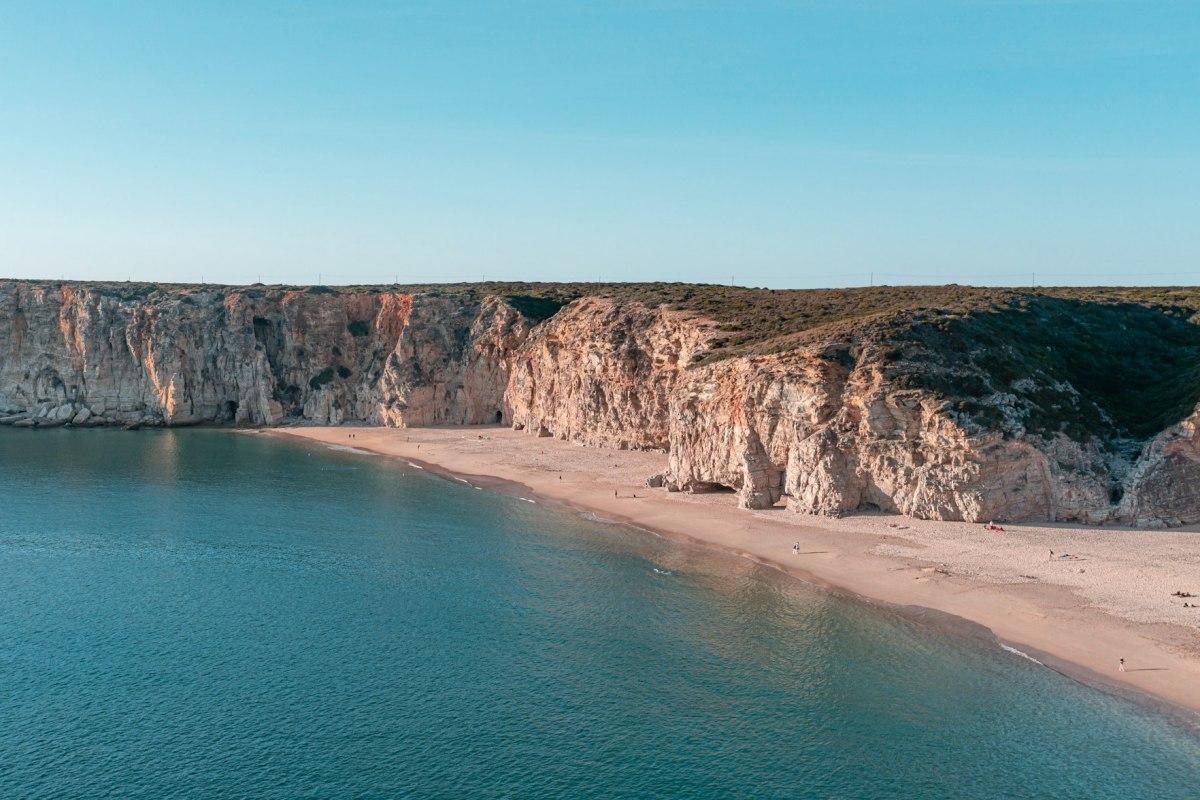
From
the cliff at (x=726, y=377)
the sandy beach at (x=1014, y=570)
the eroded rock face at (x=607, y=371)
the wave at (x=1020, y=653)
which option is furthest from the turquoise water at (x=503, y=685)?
the eroded rock face at (x=607, y=371)

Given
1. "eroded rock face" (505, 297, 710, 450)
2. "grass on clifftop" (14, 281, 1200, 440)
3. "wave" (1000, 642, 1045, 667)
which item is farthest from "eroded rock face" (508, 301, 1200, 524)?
"wave" (1000, 642, 1045, 667)

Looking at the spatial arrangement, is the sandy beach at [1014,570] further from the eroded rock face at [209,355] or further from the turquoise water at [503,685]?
the eroded rock face at [209,355]

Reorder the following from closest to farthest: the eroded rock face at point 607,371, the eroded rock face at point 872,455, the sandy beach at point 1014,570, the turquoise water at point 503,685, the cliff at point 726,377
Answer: the turquoise water at point 503,685, the sandy beach at point 1014,570, the eroded rock face at point 872,455, the cliff at point 726,377, the eroded rock face at point 607,371

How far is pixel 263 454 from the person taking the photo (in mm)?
72125

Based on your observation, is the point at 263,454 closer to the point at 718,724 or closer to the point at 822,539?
the point at 822,539

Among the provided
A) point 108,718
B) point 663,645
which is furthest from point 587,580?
point 108,718

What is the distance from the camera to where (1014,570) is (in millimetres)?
37312

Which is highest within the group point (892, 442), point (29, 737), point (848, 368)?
point (848, 368)

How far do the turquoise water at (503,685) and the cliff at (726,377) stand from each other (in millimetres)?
10475

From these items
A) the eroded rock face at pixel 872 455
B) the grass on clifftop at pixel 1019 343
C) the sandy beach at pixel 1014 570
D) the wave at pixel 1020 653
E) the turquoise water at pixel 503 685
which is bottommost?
the turquoise water at pixel 503 685

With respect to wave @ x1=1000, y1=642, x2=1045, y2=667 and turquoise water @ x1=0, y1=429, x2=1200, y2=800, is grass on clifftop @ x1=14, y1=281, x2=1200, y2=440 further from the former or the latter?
turquoise water @ x1=0, y1=429, x2=1200, y2=800

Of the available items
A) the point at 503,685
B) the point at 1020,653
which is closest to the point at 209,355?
the point at 503,685

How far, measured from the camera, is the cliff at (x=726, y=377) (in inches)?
1715

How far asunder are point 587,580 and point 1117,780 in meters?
21.0
